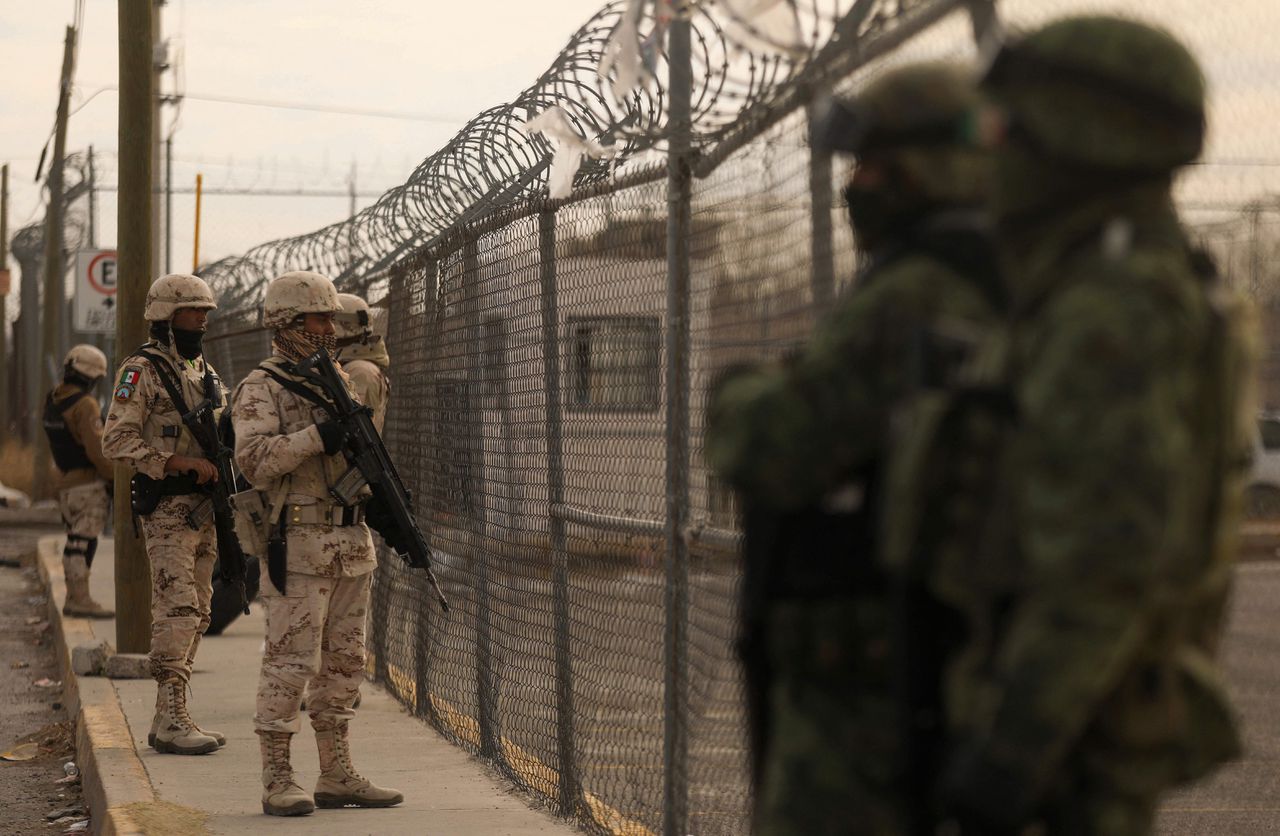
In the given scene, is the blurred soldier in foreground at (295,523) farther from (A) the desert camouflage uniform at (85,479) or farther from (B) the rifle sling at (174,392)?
(A) the desert camouflage uniform at (85,479)

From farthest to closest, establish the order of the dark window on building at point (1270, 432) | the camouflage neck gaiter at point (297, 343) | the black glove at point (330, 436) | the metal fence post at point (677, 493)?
the camouflage neck gaiter at point (297, 343), the black glove at point (330, 436), the metal fence post at point (677, 493), the dark window on building at point (1270, 432)

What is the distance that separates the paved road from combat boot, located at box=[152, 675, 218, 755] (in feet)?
12.3

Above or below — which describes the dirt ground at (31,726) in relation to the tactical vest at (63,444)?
below

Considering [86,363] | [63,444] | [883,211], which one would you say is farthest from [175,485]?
[86,363]

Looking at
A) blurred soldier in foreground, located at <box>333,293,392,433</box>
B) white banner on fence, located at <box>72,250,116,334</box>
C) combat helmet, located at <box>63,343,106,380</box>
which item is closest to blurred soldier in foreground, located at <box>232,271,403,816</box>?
blurred soldier in foreground, located at <box>333,293,392,433</box>

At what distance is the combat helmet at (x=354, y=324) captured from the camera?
7.52 m

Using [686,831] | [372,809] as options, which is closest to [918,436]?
[686,831]

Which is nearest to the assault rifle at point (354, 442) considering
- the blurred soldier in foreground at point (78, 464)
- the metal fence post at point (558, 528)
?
the metal fence post at point (558, 528)

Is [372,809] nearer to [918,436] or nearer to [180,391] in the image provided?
[180,391]

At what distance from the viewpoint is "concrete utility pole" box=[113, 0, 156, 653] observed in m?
9.92

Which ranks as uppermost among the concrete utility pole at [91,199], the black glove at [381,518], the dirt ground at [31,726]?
the concrete utility pole at [91,199]

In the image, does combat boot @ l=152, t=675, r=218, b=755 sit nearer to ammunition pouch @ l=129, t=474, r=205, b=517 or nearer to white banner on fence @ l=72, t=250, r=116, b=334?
ammunition pouch @ l=129, t=474, r=205, b=517

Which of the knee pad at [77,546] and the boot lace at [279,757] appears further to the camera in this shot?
the knee pad at [77,546]

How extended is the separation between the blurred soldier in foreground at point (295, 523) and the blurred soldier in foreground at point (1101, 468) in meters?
4.10
